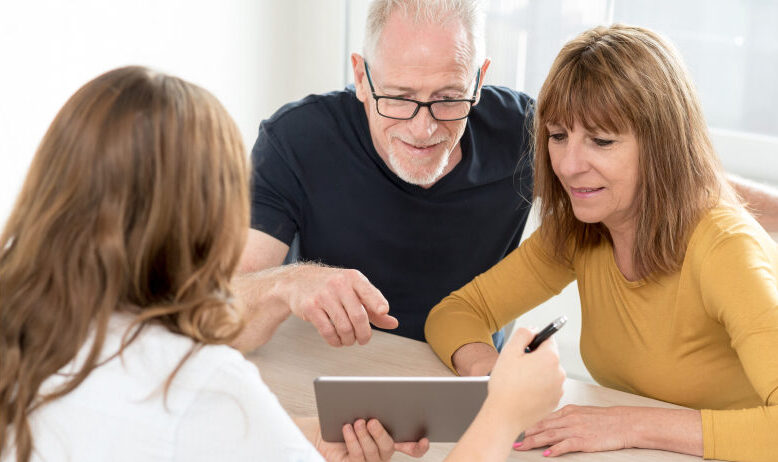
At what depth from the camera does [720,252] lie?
1.38 meters

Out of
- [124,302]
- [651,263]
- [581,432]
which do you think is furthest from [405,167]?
[124,302]

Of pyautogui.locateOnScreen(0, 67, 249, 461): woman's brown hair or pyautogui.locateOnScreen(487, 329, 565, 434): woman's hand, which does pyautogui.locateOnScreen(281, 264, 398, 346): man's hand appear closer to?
pyautogui.locateOnScreen(487, 329, 565, 434): woman's hand

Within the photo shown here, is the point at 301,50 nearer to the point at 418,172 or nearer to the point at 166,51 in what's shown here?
the point at 166,51

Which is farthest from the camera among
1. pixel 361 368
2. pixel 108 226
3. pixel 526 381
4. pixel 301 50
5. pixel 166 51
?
pixel 301 50

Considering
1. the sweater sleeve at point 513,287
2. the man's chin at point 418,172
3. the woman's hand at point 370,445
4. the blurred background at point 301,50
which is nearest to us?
the woman's hand at point 370,445

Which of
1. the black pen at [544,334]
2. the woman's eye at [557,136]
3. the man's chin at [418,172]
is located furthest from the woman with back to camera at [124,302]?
the man's chin at [418,172]

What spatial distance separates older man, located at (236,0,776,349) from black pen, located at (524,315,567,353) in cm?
74

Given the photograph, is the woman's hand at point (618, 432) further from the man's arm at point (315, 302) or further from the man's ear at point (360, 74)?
the man's ear at point (360, 74)

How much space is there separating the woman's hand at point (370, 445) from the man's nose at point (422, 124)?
0.72 meters

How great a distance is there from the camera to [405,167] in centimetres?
182

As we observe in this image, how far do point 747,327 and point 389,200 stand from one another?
2.75 feet

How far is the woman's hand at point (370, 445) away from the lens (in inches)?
46.9

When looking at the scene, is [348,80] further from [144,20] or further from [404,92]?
[404,92]

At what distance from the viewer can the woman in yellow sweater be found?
1.28 meters
